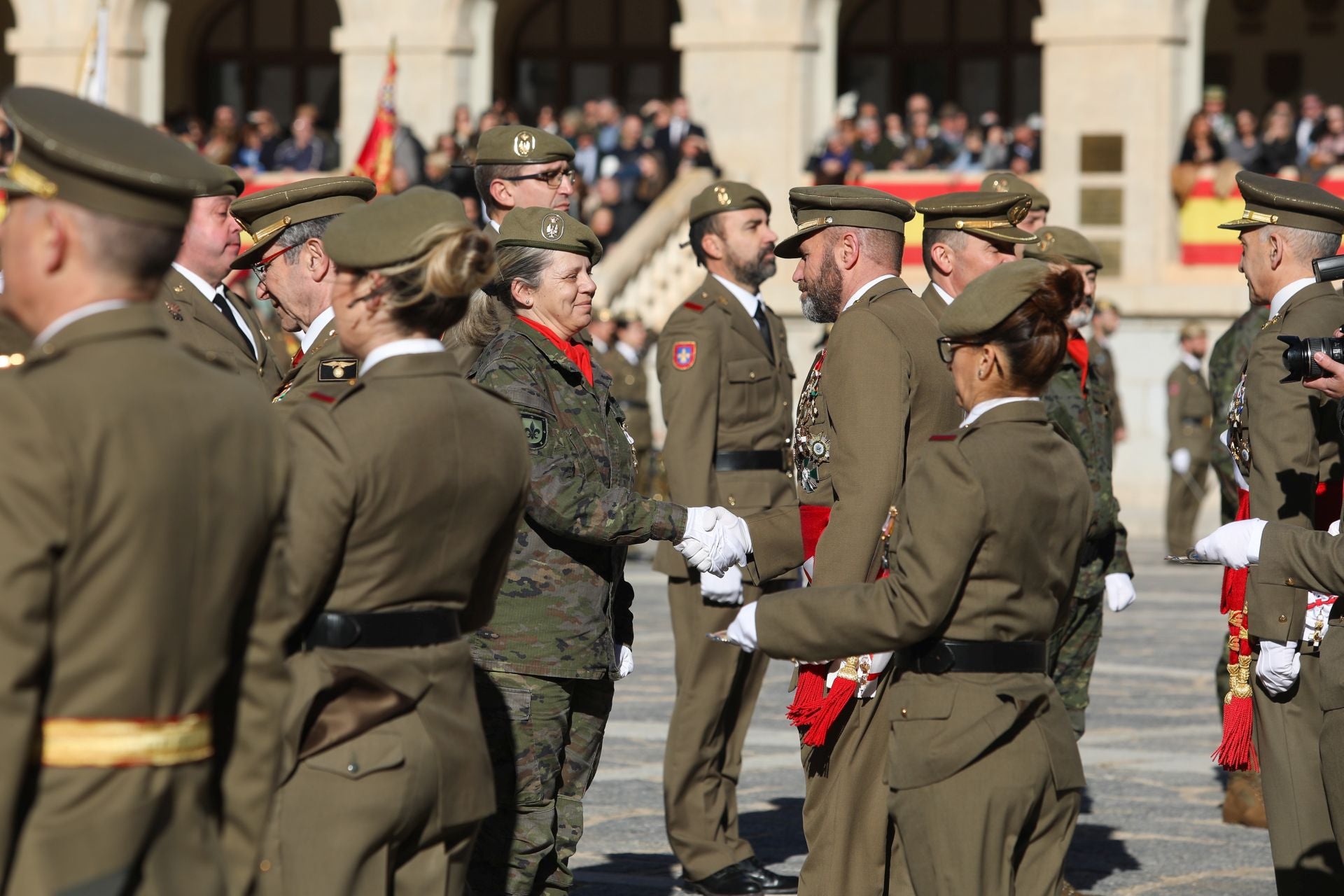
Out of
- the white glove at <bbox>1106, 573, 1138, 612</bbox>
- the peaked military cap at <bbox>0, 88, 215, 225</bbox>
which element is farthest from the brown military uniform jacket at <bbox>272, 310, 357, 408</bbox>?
the white glove at <bbox>1106, 573, 1138, 612</bbox>

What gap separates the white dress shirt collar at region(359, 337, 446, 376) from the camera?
3.97m

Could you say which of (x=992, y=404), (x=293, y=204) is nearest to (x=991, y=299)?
(x=992, y=404)

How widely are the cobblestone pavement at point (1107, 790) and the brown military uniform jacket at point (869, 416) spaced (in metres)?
1.57

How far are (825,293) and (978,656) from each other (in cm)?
175

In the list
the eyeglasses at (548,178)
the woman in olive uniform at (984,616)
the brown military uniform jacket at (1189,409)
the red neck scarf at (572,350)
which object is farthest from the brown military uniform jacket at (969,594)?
the brown military uniform jacket at (1189,409)

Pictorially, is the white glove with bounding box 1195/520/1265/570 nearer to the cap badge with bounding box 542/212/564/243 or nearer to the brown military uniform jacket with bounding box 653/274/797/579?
the cap badge with bounding box 542/212/564/243

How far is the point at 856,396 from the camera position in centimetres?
546

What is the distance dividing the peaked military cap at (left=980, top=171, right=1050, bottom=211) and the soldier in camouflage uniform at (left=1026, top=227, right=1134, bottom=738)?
0.57ft

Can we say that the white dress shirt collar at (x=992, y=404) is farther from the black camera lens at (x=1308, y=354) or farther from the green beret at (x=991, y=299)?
the black camera lens at (x=1308, y=354)

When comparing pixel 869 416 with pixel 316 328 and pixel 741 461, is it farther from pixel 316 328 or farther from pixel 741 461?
pixel 741 461

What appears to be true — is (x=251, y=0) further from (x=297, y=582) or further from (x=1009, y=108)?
(x=297, y=582)

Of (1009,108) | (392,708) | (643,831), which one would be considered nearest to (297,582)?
(392,708)

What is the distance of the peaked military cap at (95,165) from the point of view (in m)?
2.96

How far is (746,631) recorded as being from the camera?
4473mm
